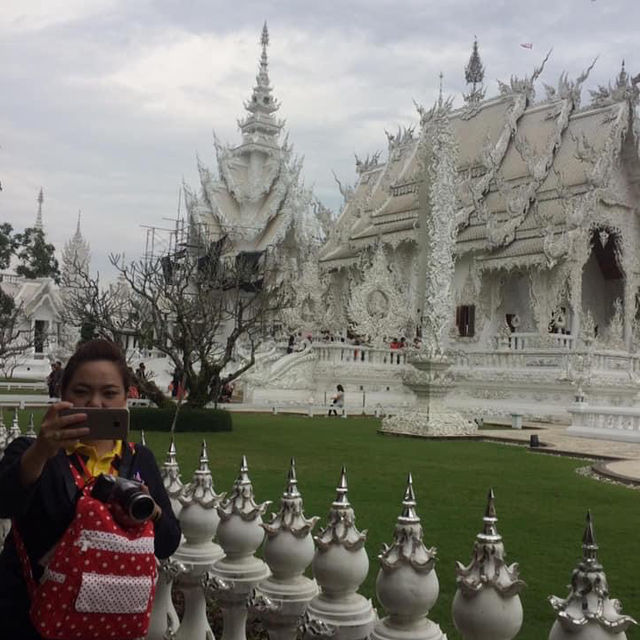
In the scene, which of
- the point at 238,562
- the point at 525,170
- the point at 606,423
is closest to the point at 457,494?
the point at 238,562

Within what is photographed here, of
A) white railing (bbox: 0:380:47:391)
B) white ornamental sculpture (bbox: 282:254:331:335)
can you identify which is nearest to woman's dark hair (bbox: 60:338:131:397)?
white railing (bbox: 0:380:47:391)

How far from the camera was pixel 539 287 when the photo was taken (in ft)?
77.0

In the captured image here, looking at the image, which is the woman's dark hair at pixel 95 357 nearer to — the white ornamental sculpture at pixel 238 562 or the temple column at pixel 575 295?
the white ornamental sculpture at pixel 238 562

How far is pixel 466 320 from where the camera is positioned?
26.0 metres

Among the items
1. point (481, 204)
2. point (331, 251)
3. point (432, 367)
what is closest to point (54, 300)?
point (331, 251)

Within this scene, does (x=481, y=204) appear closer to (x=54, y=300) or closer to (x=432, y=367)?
(x=432, y=367)

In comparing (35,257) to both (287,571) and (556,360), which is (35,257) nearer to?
(556,360)

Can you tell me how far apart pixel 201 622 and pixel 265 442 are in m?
9.23

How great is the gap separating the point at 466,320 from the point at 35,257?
113 feet

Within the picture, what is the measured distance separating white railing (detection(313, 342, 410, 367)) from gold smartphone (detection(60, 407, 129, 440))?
2274cm

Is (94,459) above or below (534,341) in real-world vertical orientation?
below

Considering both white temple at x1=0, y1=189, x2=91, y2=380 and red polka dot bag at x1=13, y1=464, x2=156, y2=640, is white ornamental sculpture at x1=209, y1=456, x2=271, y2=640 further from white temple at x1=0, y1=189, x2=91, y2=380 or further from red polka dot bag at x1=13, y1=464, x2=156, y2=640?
white temple at x1=0, y1=189, x2=91, y2=380

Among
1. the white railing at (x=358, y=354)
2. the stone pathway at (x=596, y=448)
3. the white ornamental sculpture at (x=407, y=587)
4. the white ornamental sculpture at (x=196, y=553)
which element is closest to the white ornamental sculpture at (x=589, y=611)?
the white ornamental sculpture at (x=407, y=587)

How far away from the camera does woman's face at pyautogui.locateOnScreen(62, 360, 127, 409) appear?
7.93ft
